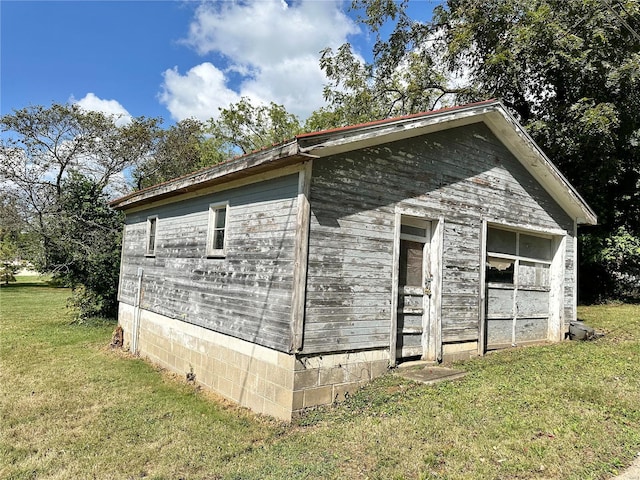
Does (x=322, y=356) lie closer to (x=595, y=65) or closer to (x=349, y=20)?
(x=595, y=65)

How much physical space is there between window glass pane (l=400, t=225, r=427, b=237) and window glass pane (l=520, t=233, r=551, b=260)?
3154 millimetres

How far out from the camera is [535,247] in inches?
367

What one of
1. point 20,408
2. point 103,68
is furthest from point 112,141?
point 20,408

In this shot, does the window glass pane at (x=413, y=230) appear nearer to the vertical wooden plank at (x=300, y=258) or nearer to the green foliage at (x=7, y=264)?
the vertical wooden plank at (x=300, y=258)

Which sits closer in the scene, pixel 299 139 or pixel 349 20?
pixel 299 139

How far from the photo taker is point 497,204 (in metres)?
8.17

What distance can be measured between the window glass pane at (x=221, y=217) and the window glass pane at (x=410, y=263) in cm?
317

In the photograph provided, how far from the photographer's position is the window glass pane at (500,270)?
8.27 meters

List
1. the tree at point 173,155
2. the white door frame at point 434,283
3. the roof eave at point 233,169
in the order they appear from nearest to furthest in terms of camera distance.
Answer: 1. the roof eave at point 233,169
2. the white door frame at point 434,283
3. the tree at point 173,155

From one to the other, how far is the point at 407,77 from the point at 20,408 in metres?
18.1

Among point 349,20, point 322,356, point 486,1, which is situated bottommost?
point 322,356

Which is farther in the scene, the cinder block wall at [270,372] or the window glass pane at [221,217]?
the window glass pane at [221,217]

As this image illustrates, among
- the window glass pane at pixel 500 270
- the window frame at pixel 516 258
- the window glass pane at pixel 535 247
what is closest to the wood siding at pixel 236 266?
the window frame at pixel 516 258

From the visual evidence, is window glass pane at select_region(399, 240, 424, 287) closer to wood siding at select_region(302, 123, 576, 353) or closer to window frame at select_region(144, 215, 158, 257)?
wood siding at select_region(302, 123, 576, 353)
